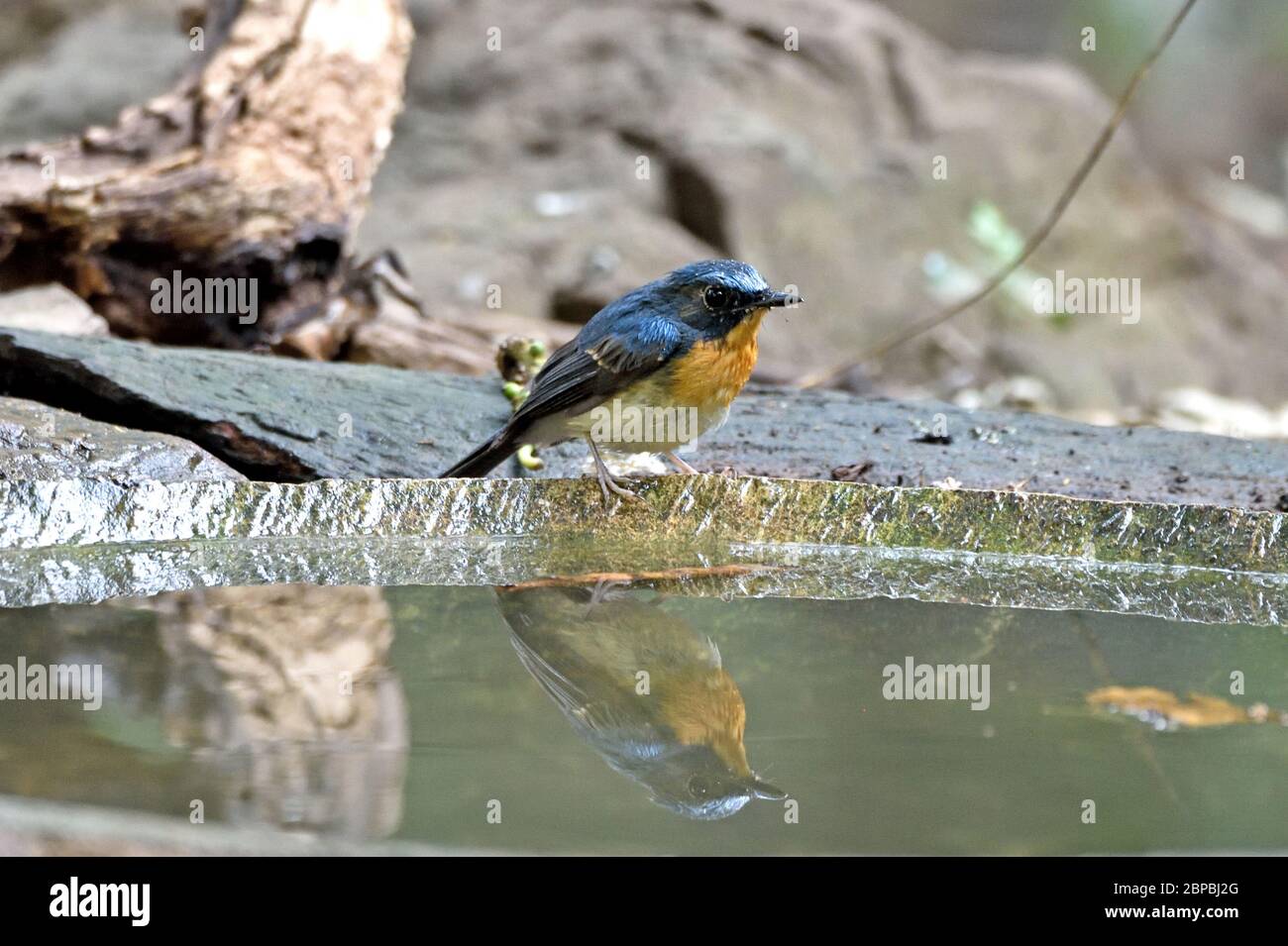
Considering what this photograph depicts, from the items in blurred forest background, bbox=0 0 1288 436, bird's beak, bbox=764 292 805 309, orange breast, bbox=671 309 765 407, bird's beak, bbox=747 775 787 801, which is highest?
blurred forest background, bbox=0 0 1288 436

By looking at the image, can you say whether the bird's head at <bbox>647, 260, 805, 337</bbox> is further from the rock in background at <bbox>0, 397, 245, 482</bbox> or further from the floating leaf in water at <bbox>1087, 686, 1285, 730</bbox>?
the floating leaf in water at <bbox>1087, 686, 1285, 730</bbox>

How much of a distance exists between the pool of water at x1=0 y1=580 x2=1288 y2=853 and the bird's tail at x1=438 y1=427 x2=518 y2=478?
1080 millimetres

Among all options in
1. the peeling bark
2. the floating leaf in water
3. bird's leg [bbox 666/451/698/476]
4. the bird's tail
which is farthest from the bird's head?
the peeling bark

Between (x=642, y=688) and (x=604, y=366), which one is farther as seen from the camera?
(x=604, y=366)

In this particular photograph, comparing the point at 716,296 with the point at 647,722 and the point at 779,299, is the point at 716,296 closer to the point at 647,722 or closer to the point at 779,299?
the point at 779,299

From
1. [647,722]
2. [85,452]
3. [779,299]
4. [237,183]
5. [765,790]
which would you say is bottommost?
Answer: [765,790]

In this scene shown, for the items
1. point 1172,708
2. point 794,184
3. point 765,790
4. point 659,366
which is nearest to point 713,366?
point 659,366

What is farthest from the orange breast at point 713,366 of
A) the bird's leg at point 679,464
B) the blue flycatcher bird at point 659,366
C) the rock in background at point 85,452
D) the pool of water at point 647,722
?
the rock in background at point 85,452

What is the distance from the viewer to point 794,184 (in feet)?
37.8

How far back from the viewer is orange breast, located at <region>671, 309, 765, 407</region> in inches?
171

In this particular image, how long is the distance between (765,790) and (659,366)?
7.35ft

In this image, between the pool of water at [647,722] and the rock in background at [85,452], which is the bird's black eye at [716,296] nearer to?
the pool of water at [647,722]

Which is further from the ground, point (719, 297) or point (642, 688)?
point (719, 297)

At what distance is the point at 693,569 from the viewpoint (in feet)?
12.7
